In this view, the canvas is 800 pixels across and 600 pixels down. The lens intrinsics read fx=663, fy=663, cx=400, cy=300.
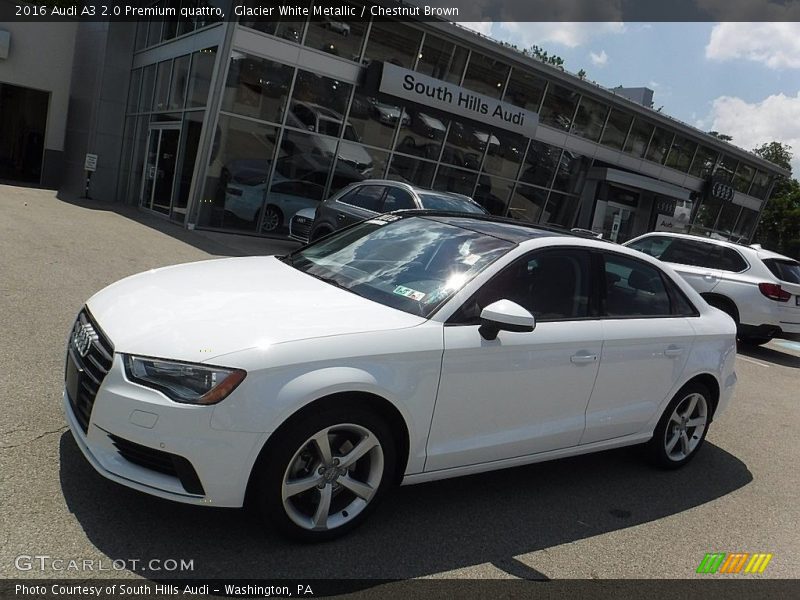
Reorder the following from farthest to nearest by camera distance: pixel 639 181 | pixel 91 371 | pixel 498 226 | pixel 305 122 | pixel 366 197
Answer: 1. pixel 639 181
2. pixel 305 122
3. pixel 366 197
4. pixel 498 226
5. pixel 91 371

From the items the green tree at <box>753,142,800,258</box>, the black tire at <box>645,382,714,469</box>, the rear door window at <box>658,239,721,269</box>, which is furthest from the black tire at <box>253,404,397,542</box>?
the green tree at <box>753,142,800,258</box>

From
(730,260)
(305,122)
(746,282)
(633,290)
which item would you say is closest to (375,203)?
(730,260)

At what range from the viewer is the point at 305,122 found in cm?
1603

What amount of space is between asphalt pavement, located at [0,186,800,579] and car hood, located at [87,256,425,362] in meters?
0.83

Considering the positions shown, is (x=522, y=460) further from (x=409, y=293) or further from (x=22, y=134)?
(x=22, y=134)

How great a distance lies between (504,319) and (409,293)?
1.89 ft

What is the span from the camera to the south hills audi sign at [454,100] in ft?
55.4

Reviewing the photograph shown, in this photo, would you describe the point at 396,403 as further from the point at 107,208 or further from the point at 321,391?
the point at 107,208

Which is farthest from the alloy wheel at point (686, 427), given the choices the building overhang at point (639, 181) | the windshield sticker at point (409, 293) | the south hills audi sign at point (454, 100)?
the building overhang at point (639, 181)

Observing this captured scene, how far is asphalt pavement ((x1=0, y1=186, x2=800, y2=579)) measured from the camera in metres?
2.90

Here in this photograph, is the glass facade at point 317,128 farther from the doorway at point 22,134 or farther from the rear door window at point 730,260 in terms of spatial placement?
the rear door window at point 730,260

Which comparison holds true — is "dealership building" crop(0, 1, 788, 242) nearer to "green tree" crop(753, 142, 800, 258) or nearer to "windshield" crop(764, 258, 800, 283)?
"windshield" crop(764, 258, 800, 283)

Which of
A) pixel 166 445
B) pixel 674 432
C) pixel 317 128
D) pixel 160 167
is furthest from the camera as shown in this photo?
pixel 160 167

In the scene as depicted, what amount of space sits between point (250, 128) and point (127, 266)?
704 cm
